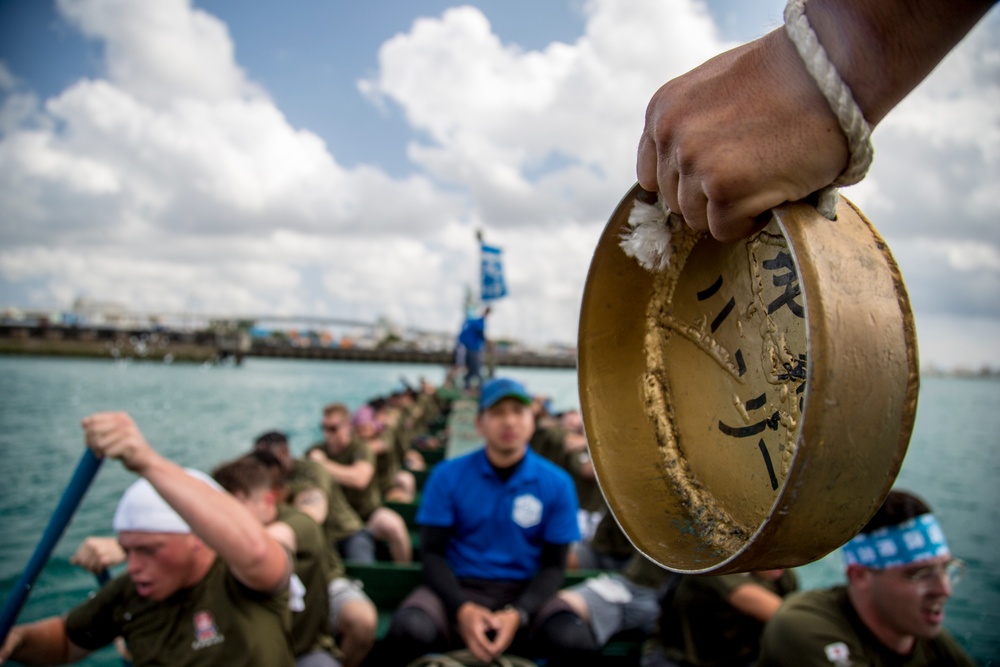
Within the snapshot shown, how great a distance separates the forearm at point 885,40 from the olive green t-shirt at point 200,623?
2657 millimetres

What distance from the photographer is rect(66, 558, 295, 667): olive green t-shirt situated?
2.47 metres

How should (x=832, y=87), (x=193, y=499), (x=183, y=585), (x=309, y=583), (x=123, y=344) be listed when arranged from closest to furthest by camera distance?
(x=832, y=87)
(x=193, y=499)
(x=183, y=585)
(x=309, y=583)
(x=123, y=344)

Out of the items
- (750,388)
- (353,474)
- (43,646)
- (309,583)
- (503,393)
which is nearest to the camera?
(750,388)

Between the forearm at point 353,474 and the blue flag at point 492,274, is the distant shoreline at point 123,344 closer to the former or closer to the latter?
the blue flag at point 492,274

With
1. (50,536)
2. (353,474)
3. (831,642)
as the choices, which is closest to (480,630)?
(831,642)

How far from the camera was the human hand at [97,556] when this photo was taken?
3334mm

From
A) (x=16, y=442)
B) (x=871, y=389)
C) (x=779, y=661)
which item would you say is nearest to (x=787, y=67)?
(x=871, y=389)

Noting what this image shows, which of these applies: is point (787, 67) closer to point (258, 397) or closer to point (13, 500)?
point (13, 500)

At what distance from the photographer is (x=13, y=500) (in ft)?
31.3

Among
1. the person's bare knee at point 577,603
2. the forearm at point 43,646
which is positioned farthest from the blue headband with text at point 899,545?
the forearm at point 43,646

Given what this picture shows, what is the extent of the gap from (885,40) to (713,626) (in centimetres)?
336

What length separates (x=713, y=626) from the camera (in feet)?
11.1

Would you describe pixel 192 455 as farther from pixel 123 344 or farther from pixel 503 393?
pixel 123 344

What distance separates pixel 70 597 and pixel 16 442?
11.6m
